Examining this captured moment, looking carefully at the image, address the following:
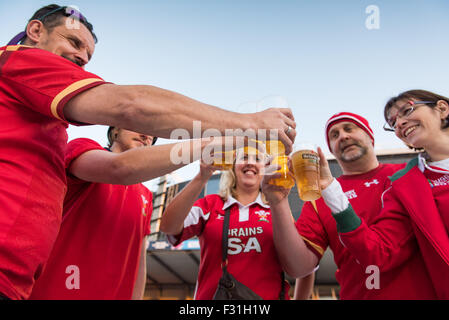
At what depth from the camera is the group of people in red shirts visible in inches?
41.1

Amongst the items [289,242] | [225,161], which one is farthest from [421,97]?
[225,161]

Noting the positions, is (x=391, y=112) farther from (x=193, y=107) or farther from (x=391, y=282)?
(x=193, y=107)

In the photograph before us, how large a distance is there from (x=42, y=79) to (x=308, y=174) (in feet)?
4.17

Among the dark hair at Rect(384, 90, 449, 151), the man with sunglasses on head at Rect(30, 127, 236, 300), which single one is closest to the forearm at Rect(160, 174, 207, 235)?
the man with sunglasses on head at Rect(30, 127, 236, 300)

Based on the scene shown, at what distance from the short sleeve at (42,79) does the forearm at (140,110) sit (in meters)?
0.03

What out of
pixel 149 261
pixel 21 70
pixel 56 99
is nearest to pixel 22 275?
pixel 56 99

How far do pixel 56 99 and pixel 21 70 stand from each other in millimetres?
188

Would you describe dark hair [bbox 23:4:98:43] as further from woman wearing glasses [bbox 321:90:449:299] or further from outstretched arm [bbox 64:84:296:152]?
woman wearing glasses [bbox 321:90:449:299]

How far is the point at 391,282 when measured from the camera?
68.2 inches

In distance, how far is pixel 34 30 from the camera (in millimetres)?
1521

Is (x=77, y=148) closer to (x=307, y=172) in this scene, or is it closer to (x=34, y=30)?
(x=34, y=30)

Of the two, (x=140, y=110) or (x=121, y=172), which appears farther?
(x=121, y=172)

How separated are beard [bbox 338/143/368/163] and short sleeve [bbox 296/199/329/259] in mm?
374

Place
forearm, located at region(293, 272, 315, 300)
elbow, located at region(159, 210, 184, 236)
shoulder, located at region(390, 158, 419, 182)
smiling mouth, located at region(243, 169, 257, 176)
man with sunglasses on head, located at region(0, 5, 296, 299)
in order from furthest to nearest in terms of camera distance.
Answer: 1. smiling mouth, located at region(243, 169, 257, 176)
2. forearm, located at region(293, 272, 315, 300)
3. elbow, located at region(159, 210, 184, 236)
4. shoulder, located at region(390, 158, 419, 182)
5. man with sunglasses on head, located at region(0, 5, 296, 299)
